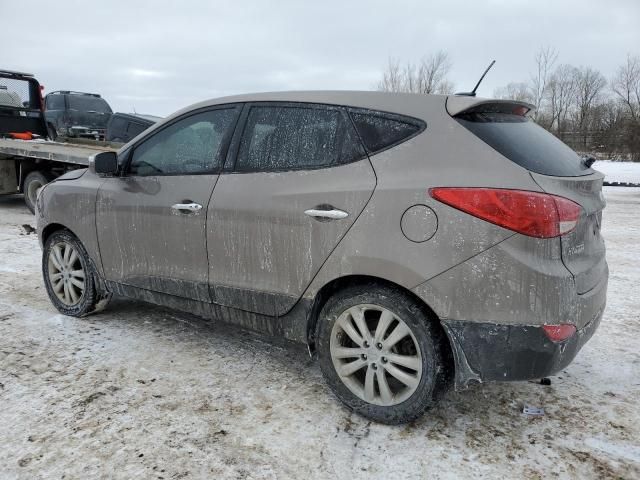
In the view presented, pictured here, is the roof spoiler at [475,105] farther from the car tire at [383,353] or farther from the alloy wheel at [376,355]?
the alloy wheel at [376,355]

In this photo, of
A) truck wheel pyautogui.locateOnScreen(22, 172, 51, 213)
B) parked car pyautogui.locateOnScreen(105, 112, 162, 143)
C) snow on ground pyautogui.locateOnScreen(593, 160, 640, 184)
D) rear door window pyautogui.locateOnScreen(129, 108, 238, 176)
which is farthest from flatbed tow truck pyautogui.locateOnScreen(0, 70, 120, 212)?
snow on ground pyautogui.locateOnScreen(593, 160, 640, 184)

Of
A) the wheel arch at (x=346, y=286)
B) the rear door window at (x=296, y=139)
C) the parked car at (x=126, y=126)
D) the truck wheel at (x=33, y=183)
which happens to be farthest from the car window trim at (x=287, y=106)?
the parked car at (x=126, y=126)

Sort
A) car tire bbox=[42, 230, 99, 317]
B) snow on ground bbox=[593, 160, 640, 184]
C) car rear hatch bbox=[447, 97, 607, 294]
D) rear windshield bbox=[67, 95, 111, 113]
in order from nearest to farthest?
car rear hatch bbox=[447, 97, 607, 294]
car tire bbox=[42, 230, 99, 317]
rear windshield bbox=[67, 95, 111, 113]
snow on ground bbox=[593, 160, 640, 184]

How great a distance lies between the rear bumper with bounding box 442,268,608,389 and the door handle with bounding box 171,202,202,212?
165cm

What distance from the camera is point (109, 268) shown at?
3.84 meters

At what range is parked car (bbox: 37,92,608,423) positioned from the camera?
2328mm

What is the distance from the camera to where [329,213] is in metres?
2.70

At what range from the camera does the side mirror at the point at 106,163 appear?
3.67 m

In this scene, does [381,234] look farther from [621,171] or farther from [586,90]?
[586,90]

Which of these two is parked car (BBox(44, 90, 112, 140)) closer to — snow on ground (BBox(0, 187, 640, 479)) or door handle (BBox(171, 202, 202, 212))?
snow on ground (BBox(0, 187, 640, 479))

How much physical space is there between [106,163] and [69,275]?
108cm

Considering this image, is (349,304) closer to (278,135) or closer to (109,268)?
(278,135)

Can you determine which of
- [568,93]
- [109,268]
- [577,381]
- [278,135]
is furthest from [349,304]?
[568,93]

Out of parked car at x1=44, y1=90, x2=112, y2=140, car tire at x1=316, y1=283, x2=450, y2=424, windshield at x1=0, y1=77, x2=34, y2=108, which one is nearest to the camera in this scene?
car tire at x1=316, y1=283, x2=450, y2=424
